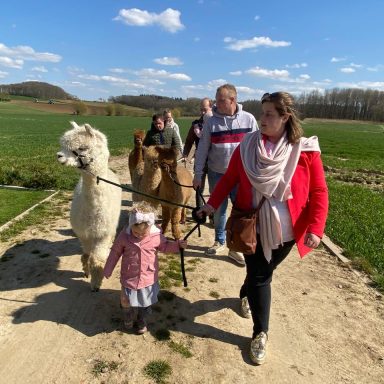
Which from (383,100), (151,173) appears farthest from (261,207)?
(383,100)

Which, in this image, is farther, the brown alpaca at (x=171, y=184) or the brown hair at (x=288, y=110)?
the brown alpaca at (x=171, y=184)

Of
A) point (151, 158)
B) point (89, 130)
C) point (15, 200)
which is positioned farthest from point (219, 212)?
point (15, 200)

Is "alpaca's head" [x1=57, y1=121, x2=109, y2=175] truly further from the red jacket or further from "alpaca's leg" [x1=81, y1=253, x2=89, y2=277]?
the red jacket

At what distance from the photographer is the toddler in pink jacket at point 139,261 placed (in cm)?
337

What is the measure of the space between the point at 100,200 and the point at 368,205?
676cm

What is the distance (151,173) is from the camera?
572 centimetres

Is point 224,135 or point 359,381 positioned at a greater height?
point 224,135

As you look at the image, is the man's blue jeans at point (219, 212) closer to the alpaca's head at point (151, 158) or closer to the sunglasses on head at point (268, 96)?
the alpaca's head at point (151, 158)

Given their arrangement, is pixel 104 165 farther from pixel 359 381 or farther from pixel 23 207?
pixel 23 207

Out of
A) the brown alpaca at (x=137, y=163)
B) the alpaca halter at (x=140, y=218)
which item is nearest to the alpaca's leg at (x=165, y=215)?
the brown alpaca at (x=137, y=163)

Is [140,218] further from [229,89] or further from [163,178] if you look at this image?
[163,178]

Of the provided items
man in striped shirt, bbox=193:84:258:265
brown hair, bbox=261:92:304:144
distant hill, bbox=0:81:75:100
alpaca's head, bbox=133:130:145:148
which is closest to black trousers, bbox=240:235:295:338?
brown hair, bbox=261:92:304:144

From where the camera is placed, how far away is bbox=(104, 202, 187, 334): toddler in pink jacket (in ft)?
11.0

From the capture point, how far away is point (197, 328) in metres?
3.61
